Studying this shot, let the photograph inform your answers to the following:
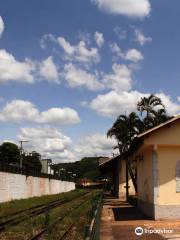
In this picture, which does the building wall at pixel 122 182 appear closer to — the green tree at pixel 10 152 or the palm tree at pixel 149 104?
the palm tree at pixel 149 104

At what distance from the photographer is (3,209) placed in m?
30.7

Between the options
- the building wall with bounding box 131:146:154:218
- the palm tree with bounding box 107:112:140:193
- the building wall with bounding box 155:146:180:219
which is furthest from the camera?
the palm tree with bounding box 107:112:140:193

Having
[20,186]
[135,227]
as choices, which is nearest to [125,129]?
[20,186]

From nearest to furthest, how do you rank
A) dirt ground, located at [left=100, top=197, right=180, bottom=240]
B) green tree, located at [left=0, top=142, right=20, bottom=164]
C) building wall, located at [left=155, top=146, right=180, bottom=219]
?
dirt ground, located at [left=100, top=197, right=180, bottom=240] < building wall, located at [left=155, top=146, right=180, bottom=219] < green tree, located at [left=0, top=142, right=20, bottom=164]

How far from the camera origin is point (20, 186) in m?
44.3

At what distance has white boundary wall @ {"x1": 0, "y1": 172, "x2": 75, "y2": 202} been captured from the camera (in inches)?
1487

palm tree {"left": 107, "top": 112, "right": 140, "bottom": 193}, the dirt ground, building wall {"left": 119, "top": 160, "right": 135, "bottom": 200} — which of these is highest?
palm tree {"left": 107, "top": 112, "right": 140, "bottom": 193}

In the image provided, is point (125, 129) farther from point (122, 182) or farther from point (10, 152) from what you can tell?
point (10, 152)

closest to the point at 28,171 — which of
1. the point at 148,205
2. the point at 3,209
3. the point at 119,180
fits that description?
the point at 119,180

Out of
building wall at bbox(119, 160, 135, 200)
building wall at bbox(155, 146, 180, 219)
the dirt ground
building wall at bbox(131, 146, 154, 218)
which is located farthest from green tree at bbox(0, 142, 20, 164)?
building wall at bbox(155, 146, 180, 219)

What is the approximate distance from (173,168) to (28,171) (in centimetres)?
3029

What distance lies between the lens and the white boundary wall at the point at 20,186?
3778cm

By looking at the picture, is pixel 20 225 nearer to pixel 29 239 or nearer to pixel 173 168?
pixel 29 239

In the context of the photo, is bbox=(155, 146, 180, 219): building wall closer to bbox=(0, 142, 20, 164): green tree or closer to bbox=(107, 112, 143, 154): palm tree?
bbox=(107, 112, 143, 154): palm tree
